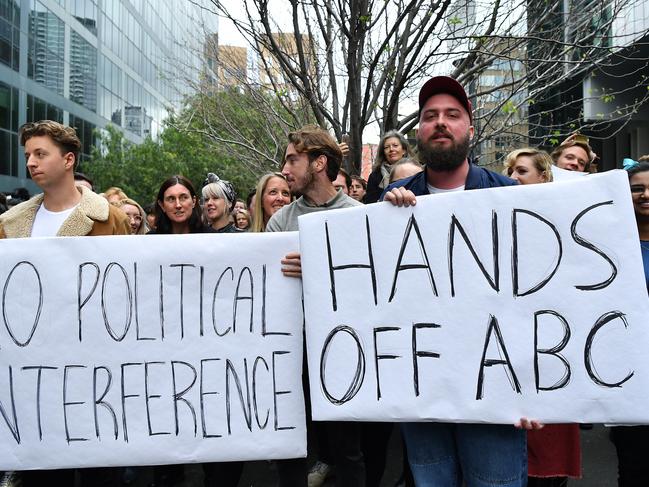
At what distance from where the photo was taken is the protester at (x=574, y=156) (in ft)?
13.2

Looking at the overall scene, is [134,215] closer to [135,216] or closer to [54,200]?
[135,216]

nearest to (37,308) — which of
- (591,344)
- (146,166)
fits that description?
(591,344)

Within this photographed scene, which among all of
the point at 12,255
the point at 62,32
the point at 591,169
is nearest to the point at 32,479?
the point at 12,255

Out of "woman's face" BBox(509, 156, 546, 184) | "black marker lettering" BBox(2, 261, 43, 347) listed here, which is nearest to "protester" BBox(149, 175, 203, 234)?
"black marker lettering" BBox(2, 261, 43, 347)

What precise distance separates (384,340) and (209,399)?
2.66 ft

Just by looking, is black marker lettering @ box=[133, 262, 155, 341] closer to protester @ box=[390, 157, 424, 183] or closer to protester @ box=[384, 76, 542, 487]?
protester @ box=[384, 76, 542, 487]

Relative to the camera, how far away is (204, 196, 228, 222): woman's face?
4066 mm

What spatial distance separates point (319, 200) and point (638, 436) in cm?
172

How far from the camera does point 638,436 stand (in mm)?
2467

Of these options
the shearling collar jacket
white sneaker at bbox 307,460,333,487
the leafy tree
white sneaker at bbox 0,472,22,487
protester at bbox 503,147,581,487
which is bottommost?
white sneaker at bbox 307,460,333,487

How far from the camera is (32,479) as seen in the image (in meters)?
2.62

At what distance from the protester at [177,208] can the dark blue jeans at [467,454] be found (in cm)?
181

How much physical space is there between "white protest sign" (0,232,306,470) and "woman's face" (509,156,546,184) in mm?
1757

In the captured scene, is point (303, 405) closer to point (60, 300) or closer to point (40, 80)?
point (60, 300)
